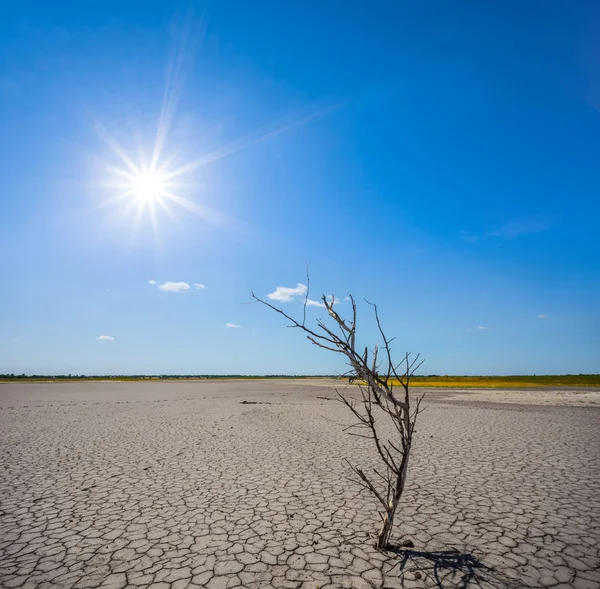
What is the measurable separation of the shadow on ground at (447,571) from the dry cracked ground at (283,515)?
2 cm

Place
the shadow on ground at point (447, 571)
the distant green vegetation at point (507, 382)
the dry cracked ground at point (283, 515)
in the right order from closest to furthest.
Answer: the shadow on ground at point (447, 571) → the dry cracked ground at point (283, 515) → the distant green vegetation at point (507, 382)

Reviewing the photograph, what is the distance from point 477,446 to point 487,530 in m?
5.24

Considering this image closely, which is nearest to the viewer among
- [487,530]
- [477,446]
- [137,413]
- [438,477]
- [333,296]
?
[333,296]

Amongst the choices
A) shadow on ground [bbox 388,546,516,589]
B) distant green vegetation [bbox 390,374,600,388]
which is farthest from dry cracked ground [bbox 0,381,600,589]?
distant green vegetation [bbox 390,374,600,388]

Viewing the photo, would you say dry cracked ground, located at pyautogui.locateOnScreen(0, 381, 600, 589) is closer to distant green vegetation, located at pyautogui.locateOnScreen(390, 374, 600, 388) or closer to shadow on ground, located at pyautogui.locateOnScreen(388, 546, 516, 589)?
shadow on ground, located at pyautogui.locateOnScreen(388, 546, 516, 589)

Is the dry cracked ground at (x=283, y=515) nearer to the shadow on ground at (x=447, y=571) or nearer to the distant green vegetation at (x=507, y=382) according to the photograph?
the shadow on ground at (x=447, y=571)

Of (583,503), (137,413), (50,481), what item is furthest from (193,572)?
(137,413)

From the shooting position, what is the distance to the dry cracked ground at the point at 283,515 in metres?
3.22

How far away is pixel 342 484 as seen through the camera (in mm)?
5781

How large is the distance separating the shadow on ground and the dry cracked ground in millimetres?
16

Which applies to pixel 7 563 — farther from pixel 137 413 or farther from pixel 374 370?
pixel 137 413

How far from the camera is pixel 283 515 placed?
14.9ft

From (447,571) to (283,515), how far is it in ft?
7.03

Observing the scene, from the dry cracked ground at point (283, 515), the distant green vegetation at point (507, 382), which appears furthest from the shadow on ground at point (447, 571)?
the distant green vegetation at point (507, 382)
